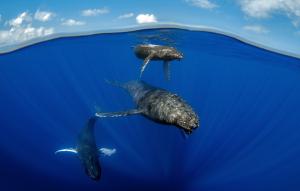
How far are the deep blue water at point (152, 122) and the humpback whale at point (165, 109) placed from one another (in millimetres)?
8513

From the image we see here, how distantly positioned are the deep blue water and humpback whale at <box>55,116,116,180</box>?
7279mm

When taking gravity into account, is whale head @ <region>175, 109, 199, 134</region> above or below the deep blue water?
below

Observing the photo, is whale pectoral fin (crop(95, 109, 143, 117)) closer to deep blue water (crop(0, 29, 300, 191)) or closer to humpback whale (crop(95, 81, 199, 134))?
humpback whale (crop(95, 81, 199, 134))

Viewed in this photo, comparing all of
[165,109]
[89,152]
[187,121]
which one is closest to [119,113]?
[165,109]

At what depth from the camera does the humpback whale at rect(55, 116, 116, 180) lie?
1078 cm

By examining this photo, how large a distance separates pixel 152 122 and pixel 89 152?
7.62 metres

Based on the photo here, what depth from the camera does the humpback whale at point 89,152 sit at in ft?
35.4

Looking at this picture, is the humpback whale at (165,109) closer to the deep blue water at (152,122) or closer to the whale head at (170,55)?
the whale head at (170,55)

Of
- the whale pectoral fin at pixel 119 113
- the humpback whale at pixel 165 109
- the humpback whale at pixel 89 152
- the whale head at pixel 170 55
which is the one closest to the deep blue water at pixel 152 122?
the humpback whale at pixel 89 152

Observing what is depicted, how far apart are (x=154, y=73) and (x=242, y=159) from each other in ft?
33.7

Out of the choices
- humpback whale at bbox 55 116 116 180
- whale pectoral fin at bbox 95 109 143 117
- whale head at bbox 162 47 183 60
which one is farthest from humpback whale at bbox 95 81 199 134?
humpback whale at bbox 55 116 116 180

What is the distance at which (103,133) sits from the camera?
28.6 m

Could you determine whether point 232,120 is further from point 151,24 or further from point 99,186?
point 151,24

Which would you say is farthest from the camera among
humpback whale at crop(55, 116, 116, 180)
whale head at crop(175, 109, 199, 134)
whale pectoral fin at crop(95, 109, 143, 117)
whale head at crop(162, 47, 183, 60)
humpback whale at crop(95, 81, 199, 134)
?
humpback whale at crop(55, 116, 116, 180)
